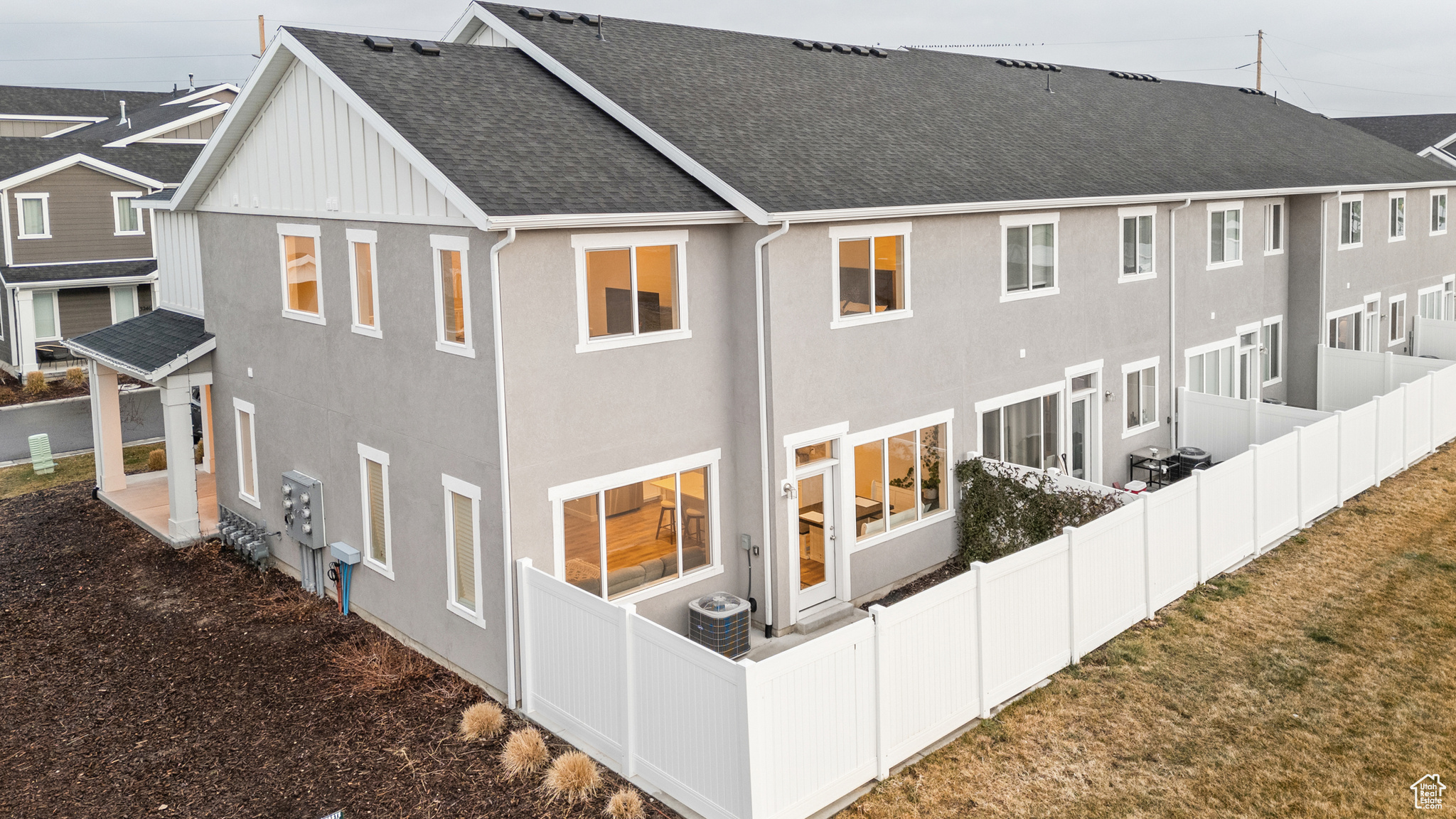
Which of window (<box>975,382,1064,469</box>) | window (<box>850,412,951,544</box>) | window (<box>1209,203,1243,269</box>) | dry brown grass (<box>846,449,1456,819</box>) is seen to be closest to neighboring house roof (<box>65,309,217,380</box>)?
window (<box>850,412,951,544</box>)

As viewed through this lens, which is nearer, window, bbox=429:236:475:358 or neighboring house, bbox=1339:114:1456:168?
window, bbox=429:236:475:358

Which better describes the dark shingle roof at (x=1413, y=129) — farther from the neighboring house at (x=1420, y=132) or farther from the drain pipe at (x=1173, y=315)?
the drain pipe at (x=1173, y=315)

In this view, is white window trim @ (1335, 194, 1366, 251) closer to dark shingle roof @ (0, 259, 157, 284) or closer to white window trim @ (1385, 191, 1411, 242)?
white window trim @ (1385, 191, 1411, 242)

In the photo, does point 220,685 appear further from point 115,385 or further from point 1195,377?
point 1195,377

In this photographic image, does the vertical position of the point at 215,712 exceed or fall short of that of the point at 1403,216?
it falls short

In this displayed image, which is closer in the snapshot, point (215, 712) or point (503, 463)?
point (503, 463)

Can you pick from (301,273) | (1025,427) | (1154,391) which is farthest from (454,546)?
(1154,391)

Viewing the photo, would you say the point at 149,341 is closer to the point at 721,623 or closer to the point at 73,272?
the point at 721,623
